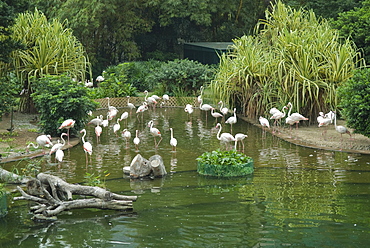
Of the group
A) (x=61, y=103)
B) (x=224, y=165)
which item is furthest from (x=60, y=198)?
(x=61, y=103)

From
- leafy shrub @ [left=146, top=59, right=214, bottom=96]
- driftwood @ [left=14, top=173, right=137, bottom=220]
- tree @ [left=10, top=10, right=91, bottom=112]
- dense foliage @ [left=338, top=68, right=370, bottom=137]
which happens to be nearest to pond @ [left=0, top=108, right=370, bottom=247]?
driftwood @ [left=14, top=173, right=137, bottom=220]

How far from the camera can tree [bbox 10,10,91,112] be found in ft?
60.8

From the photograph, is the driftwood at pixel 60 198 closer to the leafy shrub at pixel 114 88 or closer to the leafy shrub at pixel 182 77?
the leafy shrub at pixel 114 88

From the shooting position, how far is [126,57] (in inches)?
1292

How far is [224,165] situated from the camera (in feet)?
37.9

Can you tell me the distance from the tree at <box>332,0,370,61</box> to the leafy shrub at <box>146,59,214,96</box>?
6.82 meters

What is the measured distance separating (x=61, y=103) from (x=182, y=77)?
1009cm

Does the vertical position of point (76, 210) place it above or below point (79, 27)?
below

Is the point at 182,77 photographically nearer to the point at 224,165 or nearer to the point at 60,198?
the point at 224,165

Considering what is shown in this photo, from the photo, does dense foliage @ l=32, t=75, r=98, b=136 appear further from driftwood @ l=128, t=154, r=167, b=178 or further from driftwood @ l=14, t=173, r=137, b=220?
driftwood @ l=14, t=173, r=137, b=220

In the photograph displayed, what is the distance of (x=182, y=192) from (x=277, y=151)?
4.56m

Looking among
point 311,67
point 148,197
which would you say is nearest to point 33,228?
point 148,197

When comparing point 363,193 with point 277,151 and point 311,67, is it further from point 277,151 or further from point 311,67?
point 311,67

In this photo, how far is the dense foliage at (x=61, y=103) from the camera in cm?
1526
